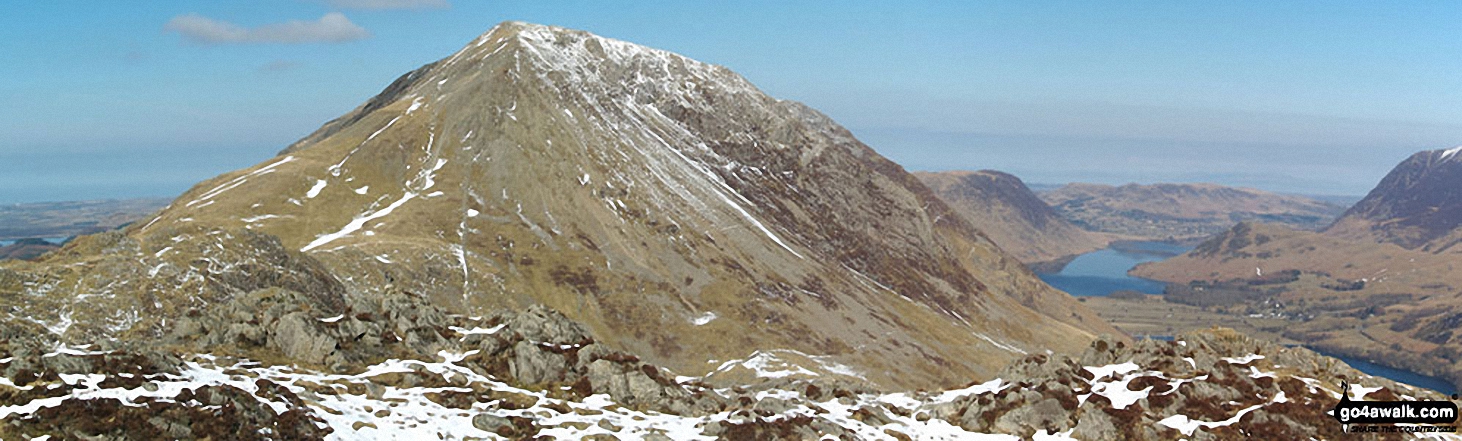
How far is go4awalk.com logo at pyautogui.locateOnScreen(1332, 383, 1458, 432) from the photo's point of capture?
5519 cm

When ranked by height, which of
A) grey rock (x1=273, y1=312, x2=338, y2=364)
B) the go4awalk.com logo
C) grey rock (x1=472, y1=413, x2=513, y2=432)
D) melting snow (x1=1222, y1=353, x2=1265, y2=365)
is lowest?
the go4awalk.com logo

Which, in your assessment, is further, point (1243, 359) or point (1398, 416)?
point (1243, 359)

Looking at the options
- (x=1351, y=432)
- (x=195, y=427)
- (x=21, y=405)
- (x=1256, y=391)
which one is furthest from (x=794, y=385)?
(x=21, y=405)

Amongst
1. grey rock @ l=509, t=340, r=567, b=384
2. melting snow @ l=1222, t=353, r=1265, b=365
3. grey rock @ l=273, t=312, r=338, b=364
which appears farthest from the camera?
melting snow @ l=1222, t=353, r=1265, b=365

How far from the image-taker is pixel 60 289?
74.4 meters

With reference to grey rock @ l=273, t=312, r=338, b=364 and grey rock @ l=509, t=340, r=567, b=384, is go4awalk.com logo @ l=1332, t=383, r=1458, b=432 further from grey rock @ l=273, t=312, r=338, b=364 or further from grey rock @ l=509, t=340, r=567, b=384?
grey rock @ l=273, t=312, r=338, b=364

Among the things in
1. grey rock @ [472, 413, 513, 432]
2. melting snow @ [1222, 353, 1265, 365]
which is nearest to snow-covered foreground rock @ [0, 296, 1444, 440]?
grey rock @ [472, 413, 513, 432]

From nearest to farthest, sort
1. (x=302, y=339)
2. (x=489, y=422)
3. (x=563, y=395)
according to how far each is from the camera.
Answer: (x=489, y=422)
(x=302, y=339)
(x=563, y=395)

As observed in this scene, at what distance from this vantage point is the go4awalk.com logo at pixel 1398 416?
55188mm

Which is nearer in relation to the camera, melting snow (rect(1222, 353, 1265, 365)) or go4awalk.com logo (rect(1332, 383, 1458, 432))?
go4awalk.com logo (rect(1332, 383, 1458, 432))

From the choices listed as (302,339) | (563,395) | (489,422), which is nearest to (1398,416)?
(563,395)

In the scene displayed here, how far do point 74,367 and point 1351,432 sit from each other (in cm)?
7611

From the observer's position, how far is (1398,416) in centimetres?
5588

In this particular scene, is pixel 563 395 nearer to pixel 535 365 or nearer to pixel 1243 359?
pixel 535 365
